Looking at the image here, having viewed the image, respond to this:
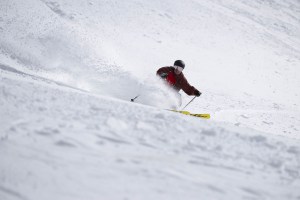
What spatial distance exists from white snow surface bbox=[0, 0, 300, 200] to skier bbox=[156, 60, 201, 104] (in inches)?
11.6

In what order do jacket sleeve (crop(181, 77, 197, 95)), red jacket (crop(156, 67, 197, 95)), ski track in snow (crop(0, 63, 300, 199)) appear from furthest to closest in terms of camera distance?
jacket sleeve (crop(181, 77, 197, 95)) < red jacket (crop(156, 67, 197, 95)) < ski track in snow (crop(0, 63, 300, 199))

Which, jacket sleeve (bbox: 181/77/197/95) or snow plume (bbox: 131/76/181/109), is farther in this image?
jacket sleeve (bbox: 181/77/197/95)

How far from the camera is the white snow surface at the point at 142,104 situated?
7.60 ft

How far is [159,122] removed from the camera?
338 cm

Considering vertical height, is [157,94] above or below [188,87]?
below

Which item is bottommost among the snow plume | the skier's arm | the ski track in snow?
the snow plume

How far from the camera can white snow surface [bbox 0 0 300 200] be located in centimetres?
232

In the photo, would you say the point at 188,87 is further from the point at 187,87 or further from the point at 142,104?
the point at 142,104

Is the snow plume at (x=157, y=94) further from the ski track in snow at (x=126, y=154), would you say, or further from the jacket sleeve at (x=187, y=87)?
the ski track in snow at (x=126, y=154)

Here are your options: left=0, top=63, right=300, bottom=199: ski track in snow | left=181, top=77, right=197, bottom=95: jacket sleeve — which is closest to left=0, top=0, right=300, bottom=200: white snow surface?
left=0, top=63, right=300, bottom=199: ski track in snow

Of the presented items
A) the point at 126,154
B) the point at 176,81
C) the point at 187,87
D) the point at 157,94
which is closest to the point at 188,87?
the point at 187,87

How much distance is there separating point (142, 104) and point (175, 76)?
1976mm

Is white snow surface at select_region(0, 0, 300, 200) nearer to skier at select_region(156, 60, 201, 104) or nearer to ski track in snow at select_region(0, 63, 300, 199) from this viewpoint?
ski track in snow at select_region(0, 63, 300, 199)

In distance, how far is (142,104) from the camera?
16.5ft
